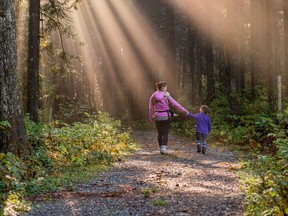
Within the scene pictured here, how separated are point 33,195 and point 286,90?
58.2 feet

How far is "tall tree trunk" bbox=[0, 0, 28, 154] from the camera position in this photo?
863 cm

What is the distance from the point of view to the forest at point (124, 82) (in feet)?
27.0

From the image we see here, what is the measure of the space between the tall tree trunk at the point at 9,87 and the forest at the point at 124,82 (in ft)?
0.07

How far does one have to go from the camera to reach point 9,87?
344 inches

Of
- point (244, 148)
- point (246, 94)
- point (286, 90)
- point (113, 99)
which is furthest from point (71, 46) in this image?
point (244, 148)

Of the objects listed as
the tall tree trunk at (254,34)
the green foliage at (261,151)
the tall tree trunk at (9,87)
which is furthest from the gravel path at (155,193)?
the tall tree trunk at (254,34)

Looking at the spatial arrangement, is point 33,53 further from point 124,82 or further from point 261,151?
point 124,82

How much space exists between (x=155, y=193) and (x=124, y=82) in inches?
1081

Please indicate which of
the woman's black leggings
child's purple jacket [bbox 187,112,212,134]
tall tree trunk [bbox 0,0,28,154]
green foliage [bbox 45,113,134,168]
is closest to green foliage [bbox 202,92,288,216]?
child's purple jacket [bbox 187,112,212,134]

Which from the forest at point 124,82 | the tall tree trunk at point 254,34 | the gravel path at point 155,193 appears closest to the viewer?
the gravel path at point 155,193

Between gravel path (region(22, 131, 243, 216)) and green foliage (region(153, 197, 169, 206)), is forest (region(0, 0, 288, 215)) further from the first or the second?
green foliage (region(153, 197, 169, 206))

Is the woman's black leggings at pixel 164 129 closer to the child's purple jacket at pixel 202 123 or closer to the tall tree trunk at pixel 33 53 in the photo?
the child's purple jacket at pixel 202 123

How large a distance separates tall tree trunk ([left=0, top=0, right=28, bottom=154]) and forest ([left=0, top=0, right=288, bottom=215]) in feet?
0.07

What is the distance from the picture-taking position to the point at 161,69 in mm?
33375
